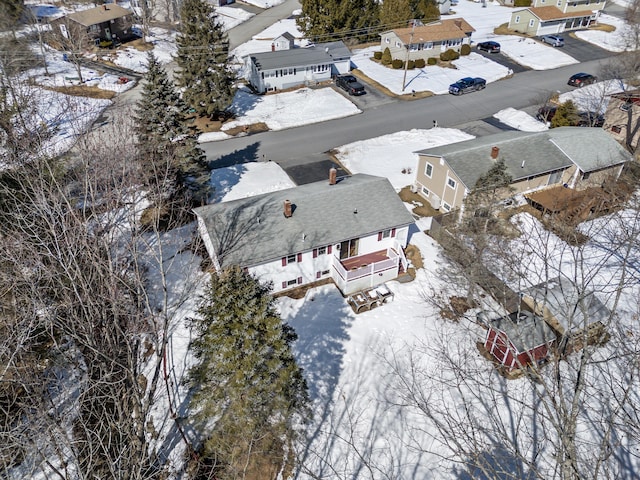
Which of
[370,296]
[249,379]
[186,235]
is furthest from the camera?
[186,235]

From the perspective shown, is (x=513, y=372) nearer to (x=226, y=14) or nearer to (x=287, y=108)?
(x=287, y=108)

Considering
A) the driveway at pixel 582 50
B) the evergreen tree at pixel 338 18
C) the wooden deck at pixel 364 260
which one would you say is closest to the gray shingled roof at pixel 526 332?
the wooden deck at pixel 364 260

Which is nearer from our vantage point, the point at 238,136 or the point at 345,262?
the point at 345,262

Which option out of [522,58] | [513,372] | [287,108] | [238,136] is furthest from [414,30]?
[513,372]

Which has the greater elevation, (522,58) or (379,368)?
(522,58)

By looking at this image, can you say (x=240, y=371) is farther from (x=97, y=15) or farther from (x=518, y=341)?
(x=97, y=15)

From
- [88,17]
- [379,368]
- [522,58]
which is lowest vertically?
[379,368]

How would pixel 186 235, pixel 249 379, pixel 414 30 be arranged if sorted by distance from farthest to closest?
1. pixel 414 30
2. pixel 186 235
3. pixel 249 379

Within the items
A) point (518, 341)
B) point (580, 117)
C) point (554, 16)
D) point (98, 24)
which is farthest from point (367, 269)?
point (554, 16)
